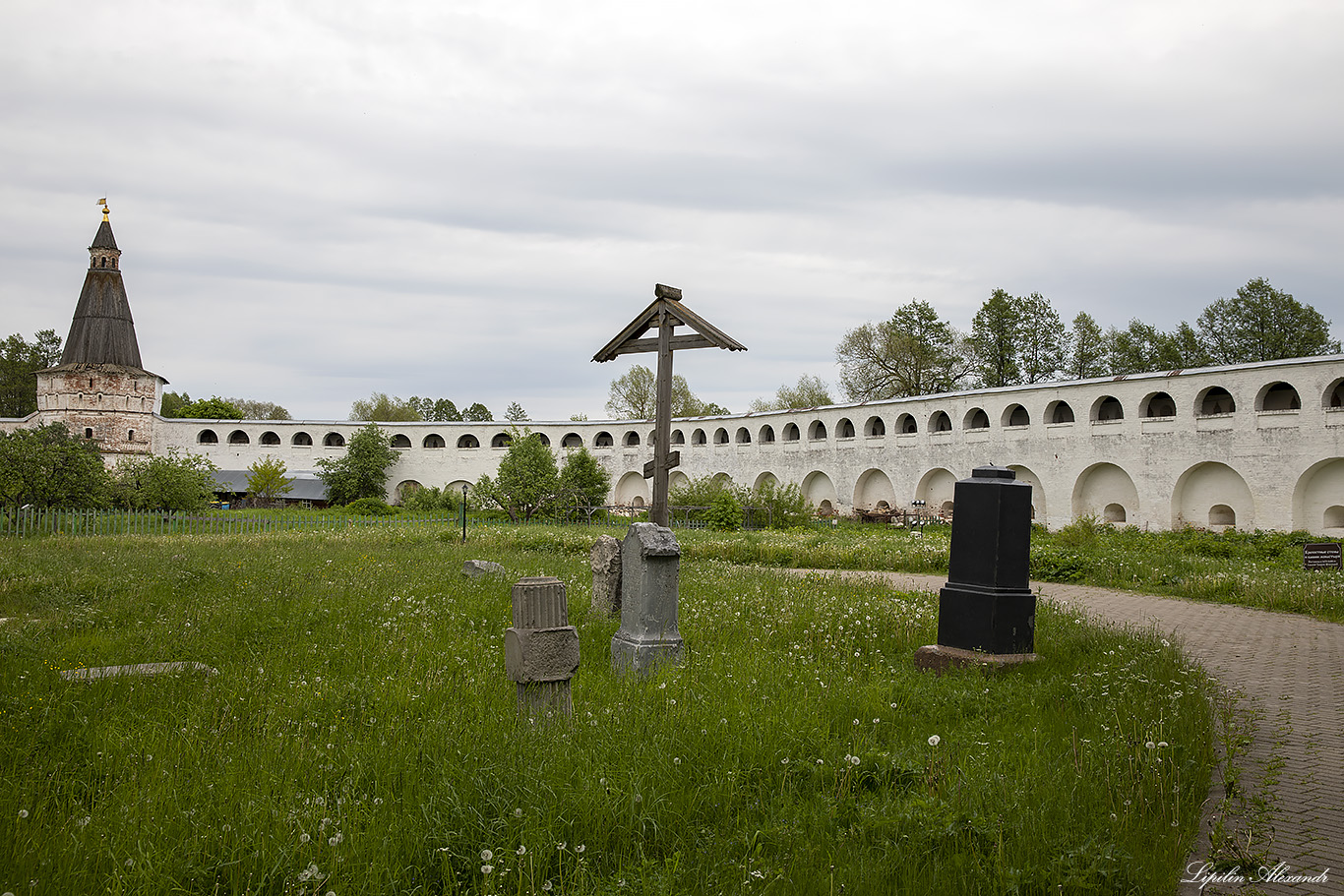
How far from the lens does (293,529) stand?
23562 millimetres

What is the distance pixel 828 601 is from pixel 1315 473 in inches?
918

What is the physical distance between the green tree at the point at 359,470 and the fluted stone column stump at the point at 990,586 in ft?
149

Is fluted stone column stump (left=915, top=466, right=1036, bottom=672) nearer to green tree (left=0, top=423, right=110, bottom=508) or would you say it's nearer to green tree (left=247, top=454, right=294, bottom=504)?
green tree (left=0, top=423, right=110, bottom=508)

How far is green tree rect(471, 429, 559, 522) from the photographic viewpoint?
35781 mm

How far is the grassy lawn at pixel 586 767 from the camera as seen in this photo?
9.91ft

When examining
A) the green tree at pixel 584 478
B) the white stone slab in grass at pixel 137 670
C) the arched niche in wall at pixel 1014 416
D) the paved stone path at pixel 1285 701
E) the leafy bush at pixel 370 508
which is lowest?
the leafy bush at pixel 370 508

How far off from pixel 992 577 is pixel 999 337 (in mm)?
43870

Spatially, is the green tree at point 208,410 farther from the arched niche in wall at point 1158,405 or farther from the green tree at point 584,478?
the arched niche in wall at point 1158,405

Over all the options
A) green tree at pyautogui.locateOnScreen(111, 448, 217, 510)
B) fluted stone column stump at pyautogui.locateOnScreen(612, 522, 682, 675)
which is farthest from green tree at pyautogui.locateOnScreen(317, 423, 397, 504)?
fluted stone column stump at pyautogui.locateOnScreen(612, 522, 682, 675)

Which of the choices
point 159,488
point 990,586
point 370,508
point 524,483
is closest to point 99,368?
point 370,508

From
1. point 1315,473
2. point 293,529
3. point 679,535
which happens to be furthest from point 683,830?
point 1315,473

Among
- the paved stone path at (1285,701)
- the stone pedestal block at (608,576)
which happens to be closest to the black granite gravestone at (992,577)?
the paved stone path at (1285,701)

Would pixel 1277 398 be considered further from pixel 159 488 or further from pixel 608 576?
pixel 159 488

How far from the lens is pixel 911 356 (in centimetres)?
→ 4941
